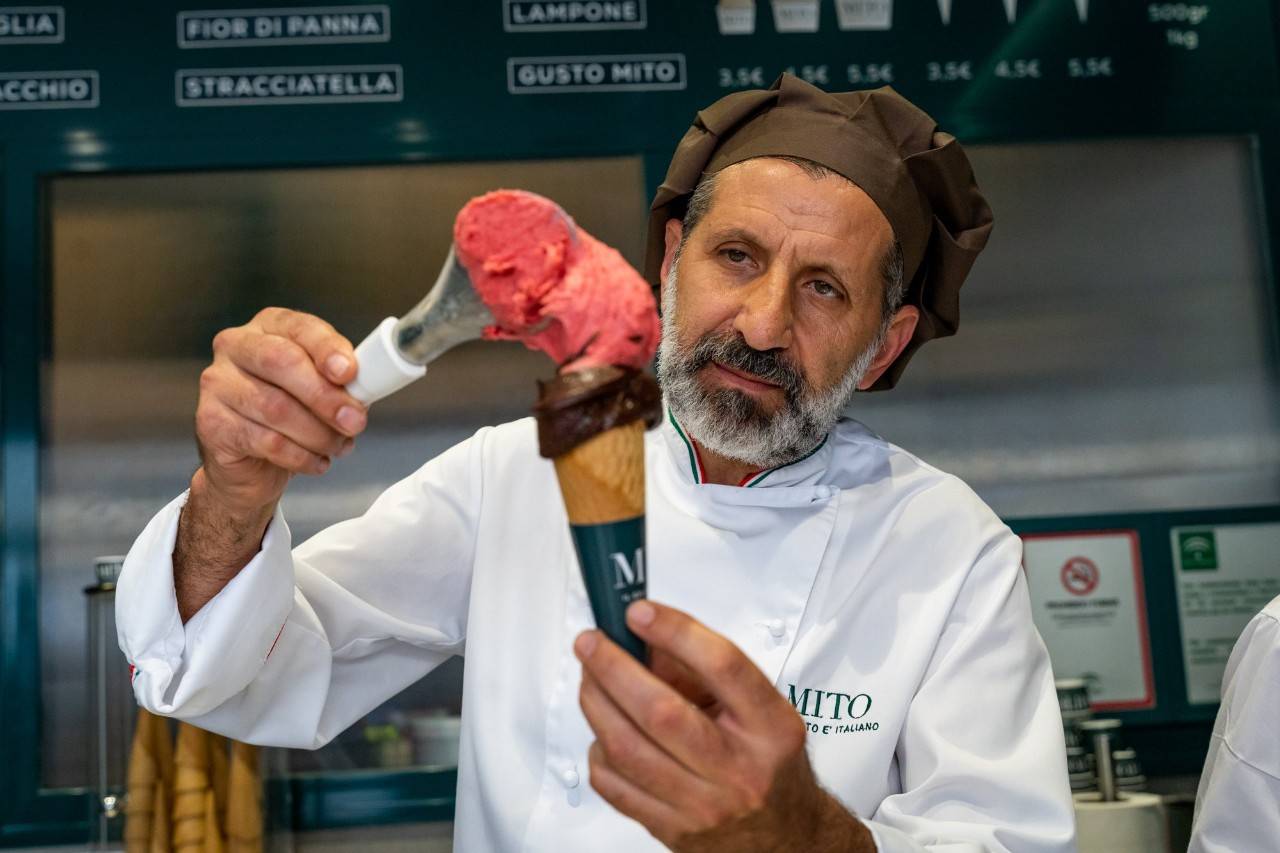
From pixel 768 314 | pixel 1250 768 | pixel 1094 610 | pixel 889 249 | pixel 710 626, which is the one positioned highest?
pixel 889 249

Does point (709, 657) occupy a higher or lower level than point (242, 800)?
higher

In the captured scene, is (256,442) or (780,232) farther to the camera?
(780,232)

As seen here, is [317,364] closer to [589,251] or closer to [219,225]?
[589,251]

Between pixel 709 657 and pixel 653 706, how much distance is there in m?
0.06

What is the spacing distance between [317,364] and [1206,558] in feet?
8.16

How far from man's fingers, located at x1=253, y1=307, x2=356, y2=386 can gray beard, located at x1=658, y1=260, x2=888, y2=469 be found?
636 millimetres

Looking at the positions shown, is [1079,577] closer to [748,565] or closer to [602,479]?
[748,565]

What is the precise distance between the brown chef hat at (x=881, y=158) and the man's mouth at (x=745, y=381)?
0.31 meters

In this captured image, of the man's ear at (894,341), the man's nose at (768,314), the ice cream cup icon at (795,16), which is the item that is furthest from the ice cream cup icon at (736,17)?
the man's nose at (768,314)

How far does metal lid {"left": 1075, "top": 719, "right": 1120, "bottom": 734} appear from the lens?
2.66m

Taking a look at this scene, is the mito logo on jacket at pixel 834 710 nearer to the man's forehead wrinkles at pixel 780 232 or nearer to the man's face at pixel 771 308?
the man's face at pixel 771 308

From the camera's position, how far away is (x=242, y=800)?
8.32 ft

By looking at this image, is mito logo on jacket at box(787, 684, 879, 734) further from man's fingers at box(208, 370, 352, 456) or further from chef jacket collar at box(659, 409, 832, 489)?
man's fingers at box(208, 370, 352, 456)

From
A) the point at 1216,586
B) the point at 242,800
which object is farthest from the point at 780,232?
the point at 1216,586
